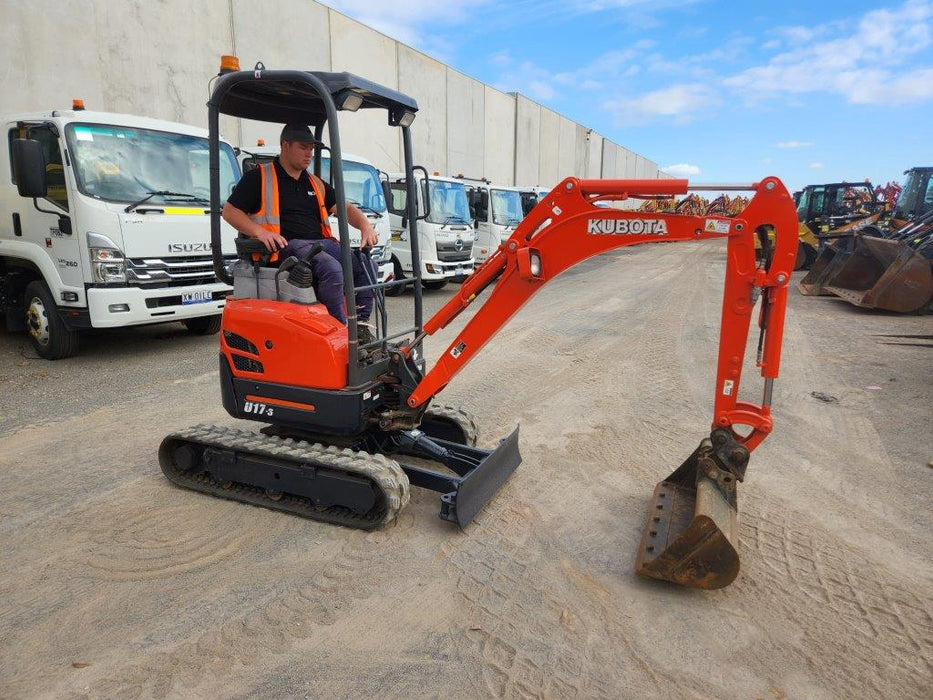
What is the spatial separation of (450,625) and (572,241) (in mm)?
2004


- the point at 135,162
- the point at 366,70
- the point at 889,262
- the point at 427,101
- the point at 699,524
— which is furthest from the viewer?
the point at 427,101

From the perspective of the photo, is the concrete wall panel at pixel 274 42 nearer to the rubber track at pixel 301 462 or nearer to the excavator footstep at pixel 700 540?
the rubber track at pixel 301 462

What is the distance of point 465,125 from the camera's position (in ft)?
84.8

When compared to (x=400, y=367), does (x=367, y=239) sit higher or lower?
higher

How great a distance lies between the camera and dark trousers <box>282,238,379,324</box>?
12.0ft

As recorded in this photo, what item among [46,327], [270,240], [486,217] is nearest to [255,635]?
[270,240]

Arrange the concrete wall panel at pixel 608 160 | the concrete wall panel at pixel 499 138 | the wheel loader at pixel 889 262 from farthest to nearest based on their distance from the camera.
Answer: the concrete wall panel at pixel 608 160 → the concrete wall panel at pixel 499 138 → the wheel loader at pixel 889 262

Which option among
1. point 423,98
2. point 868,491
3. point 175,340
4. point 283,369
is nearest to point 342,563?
point 283,369

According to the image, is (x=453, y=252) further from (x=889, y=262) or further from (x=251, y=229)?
(x=251, y=229)

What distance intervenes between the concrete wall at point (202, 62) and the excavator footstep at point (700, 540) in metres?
11.5

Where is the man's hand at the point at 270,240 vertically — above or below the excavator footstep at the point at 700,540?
above

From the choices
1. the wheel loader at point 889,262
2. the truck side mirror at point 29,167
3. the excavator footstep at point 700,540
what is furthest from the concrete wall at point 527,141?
the excavator footstep at point 700,540

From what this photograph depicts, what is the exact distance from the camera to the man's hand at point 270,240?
11.7 feet

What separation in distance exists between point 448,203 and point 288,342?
33.4ft
